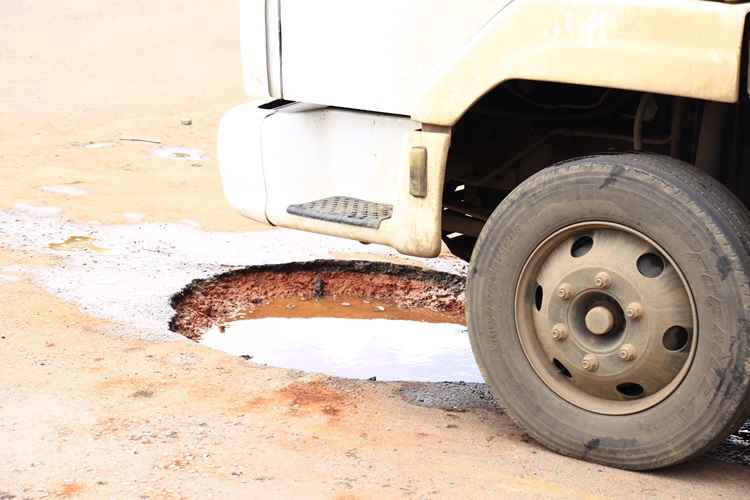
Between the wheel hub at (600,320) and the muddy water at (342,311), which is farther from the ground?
the wheel hub at (600,320)

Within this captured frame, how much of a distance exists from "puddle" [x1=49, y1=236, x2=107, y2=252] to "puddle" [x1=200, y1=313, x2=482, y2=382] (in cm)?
115

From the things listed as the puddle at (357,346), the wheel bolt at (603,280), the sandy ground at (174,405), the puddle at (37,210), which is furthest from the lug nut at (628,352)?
the puddle at (37,210)

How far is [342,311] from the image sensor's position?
21.4 feet

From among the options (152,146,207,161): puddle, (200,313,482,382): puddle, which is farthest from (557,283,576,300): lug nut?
(152,146,207,161): puddle

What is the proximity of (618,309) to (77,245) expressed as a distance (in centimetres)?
387

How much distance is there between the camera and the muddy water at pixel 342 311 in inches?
254

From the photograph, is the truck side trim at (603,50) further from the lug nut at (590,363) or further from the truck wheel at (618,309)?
the lug nut at (590,363)

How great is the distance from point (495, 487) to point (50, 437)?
1.59m

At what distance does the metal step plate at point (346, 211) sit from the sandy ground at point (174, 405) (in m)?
0.69

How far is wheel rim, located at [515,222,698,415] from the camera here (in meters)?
3.87

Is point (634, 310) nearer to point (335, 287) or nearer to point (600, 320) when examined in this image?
point (600, 320)

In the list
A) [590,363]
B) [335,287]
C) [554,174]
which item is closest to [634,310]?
[590,363]

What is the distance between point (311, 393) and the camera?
186 inches

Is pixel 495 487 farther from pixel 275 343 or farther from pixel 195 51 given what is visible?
pixel 195 51
